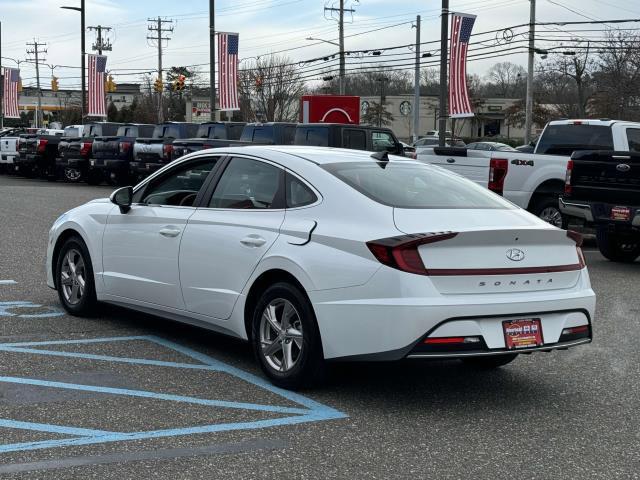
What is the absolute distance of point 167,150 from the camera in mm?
26625

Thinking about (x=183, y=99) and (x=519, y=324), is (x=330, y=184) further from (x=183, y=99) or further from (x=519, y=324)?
(x=183, y=99)

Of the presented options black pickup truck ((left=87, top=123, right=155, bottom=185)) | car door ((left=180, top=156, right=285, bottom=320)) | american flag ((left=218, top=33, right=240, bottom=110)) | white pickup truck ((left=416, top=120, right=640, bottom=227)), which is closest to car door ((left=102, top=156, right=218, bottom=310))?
car door ((left=180, top=156, right=285, bottom=320))

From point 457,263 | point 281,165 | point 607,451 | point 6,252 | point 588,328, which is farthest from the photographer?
point 6,252

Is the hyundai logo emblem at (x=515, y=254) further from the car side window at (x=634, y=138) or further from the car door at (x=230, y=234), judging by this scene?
the car side window at (x=634, y=138)

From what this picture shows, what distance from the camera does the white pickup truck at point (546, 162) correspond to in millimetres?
15188

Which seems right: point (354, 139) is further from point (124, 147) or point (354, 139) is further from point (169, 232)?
point (169, 232)

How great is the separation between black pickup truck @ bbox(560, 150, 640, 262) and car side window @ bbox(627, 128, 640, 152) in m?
2.23

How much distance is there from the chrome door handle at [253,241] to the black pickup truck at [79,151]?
25103 mm

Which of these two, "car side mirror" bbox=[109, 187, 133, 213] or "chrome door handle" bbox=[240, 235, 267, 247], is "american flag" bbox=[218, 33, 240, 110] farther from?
"chrome door handle" bbox=[240, 235, 267, 247]

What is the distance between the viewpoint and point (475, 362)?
267 inches

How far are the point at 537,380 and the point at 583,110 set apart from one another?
61.4 m

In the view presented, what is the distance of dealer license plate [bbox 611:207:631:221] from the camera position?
1244 centimetres

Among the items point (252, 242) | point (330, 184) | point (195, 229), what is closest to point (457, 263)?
point (330, 184)

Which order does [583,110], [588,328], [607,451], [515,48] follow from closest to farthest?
[607,451] < [588,328] < [515,48] < [583,110]
